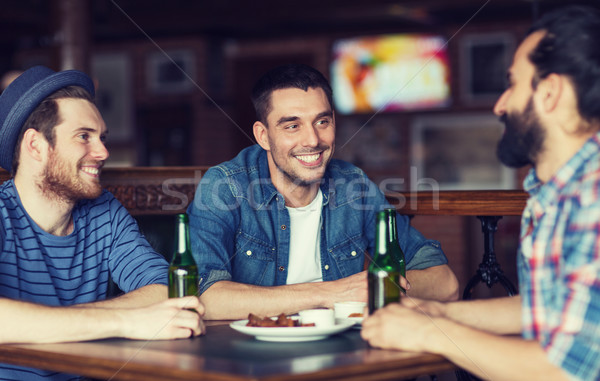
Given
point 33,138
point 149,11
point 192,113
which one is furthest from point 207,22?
point 33,138

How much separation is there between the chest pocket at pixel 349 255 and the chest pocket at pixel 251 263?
0.23m

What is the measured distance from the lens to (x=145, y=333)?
5.13ft

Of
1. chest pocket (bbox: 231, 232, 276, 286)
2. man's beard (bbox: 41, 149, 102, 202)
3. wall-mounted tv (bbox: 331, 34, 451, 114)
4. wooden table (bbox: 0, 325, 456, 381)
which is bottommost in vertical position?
wooden table (bbox: 0, 325, 456, 381)

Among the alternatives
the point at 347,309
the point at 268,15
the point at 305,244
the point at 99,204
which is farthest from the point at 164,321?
the point at 268,15

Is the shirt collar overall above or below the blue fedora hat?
below

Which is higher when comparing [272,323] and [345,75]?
[345,75]

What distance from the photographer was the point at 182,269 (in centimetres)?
167

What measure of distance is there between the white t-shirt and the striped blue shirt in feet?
1.72

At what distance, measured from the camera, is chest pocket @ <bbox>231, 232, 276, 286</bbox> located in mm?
2314

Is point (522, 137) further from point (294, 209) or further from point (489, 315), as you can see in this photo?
point (294, 209)

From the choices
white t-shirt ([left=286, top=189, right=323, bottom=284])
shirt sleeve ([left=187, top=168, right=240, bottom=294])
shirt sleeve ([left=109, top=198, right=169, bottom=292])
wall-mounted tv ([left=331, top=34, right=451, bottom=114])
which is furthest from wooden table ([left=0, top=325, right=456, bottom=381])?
wall-mounted tv ([left=331, top=34, right=451, bottom=114])

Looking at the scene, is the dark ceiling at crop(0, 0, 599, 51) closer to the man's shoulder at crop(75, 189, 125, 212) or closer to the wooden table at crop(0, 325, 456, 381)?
the man's shoulder at crop(75, 189, 125, 212)

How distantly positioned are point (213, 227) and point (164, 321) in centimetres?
65

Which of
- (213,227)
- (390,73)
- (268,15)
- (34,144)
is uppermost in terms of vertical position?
(268,15)
